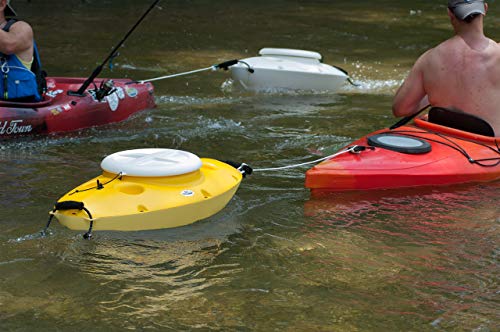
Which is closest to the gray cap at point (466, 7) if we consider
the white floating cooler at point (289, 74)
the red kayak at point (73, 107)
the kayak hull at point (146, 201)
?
the kayak hull at point (146, 201)

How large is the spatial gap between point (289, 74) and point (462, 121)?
2.63 meters

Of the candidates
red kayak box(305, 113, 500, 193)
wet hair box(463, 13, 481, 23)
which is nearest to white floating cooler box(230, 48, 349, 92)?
red kayak box(305, 113, 500, 193)

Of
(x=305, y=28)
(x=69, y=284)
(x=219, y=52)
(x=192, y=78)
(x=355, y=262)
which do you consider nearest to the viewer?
(x=69, y=284)

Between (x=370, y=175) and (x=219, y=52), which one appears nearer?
(x=370, y=175)

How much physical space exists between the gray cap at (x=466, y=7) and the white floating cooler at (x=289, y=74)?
2651mm

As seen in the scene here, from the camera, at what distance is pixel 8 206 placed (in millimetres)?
4305

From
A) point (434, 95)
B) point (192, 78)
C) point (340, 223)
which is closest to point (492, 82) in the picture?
point (434, 95)

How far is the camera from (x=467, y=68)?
14.8ft

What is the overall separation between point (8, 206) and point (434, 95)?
88.8 inches

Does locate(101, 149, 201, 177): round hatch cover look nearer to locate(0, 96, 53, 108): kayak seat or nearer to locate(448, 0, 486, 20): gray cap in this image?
locate(448, 0, 486, 20): gray cap

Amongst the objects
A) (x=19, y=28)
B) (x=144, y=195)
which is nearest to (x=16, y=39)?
(x=19, y=28)

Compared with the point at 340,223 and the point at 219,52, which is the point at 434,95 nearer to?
the point at 340,223

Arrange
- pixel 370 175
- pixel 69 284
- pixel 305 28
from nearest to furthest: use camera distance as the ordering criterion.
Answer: pixel 69 284 → pixel 370 175 → pixel 305 28

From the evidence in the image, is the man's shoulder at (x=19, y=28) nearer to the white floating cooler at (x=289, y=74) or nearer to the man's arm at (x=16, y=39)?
→ the man's arm at (x=16, y=39)
